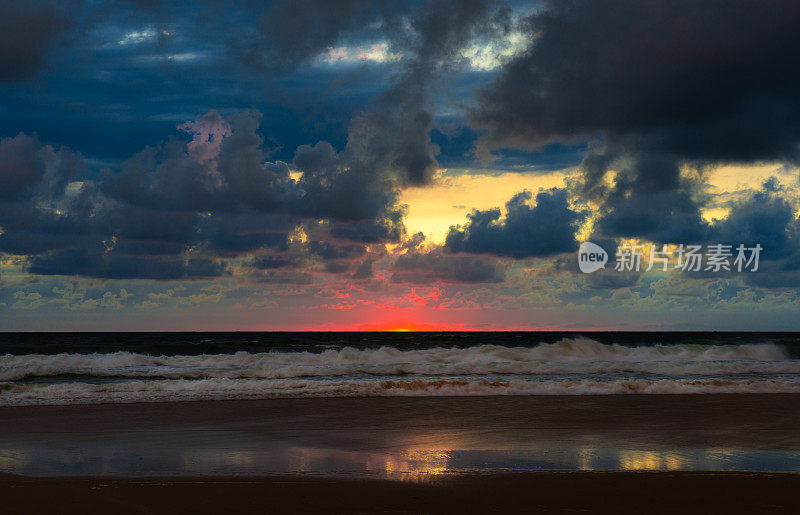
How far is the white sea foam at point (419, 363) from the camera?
25125 mm

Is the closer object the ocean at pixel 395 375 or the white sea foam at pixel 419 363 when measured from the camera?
the ocean at pixel 395 375

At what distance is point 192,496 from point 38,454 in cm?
433

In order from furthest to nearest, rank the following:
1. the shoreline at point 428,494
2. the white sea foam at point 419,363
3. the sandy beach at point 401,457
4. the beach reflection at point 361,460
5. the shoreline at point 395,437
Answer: the white sea foam at point 419,363 < the shoreline at point 395,437 < the beach reflection at point 361,460 < the sandy beach at point 401,457 < the shoreline at point 428,494

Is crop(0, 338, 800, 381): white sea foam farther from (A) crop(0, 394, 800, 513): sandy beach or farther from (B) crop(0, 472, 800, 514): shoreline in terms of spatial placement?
(B) crop(0, 472, 800, 514): shoreline

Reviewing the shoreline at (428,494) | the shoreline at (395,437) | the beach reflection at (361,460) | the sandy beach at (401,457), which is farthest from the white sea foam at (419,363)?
the shoreline at (428,494)

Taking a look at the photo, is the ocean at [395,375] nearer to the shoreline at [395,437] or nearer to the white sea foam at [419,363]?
the white sea foam at [419,363]

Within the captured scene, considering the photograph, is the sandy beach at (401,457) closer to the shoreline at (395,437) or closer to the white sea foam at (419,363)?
the shoreline at (395,437)

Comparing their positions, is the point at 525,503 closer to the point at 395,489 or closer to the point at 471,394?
the point at 395,489

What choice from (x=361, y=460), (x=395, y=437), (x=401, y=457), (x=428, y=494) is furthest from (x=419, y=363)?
(x=428, y=494)

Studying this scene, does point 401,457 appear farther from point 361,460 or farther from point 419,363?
point 419,363

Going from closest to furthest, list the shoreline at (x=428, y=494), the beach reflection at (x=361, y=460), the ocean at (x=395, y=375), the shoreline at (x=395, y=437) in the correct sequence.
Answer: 1. the shoreline at (x=428, y=494)
2. the beach reflection at (x=361, y=460)
3. the shoreline at (x=395, y=437)
4. the ocean at (x=395, y=375)

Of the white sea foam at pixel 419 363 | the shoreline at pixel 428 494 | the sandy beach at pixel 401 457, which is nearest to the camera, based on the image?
the shoreline at pixel 428 494

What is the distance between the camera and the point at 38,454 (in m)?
9.86

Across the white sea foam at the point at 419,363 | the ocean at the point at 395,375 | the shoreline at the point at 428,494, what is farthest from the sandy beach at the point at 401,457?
the white sea foam at the point at 419,363
